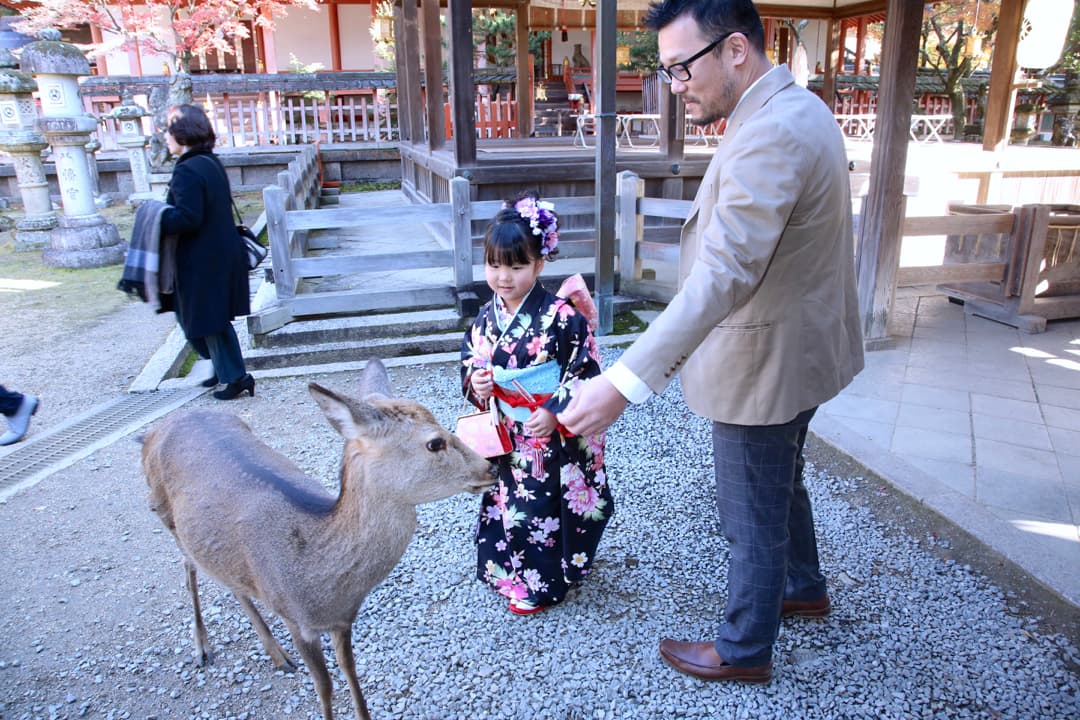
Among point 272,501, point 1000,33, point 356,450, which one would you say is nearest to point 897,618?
point 356,450

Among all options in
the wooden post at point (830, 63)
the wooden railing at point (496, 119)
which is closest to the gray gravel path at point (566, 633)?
the wooden post at point (830, 63)

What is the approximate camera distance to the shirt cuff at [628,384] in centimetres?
180

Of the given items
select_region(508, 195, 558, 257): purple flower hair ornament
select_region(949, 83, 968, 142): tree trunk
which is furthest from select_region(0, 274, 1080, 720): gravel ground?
select_region(949, 83, 968, 142): tree trunk

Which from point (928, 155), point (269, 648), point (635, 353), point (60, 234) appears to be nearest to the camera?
point (635, 353)

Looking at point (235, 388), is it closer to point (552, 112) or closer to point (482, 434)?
point (482, 434)

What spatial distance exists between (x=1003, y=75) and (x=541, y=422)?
801cm

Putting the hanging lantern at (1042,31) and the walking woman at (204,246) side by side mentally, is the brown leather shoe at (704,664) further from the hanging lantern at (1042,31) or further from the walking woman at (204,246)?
the hanging lantern at (1042,31)

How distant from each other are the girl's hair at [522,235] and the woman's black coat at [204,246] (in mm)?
2856

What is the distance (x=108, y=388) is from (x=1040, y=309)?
7.57 m

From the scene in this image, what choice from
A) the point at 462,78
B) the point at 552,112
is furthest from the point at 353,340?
the point at 552,112

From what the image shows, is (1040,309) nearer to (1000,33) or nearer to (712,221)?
(1000,33)

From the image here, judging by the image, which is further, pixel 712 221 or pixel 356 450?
pixel 356 450

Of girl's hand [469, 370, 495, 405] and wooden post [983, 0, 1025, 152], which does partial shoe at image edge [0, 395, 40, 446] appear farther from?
wooden post [983, 0, 1025, 152]

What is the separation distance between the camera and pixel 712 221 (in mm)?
1834
